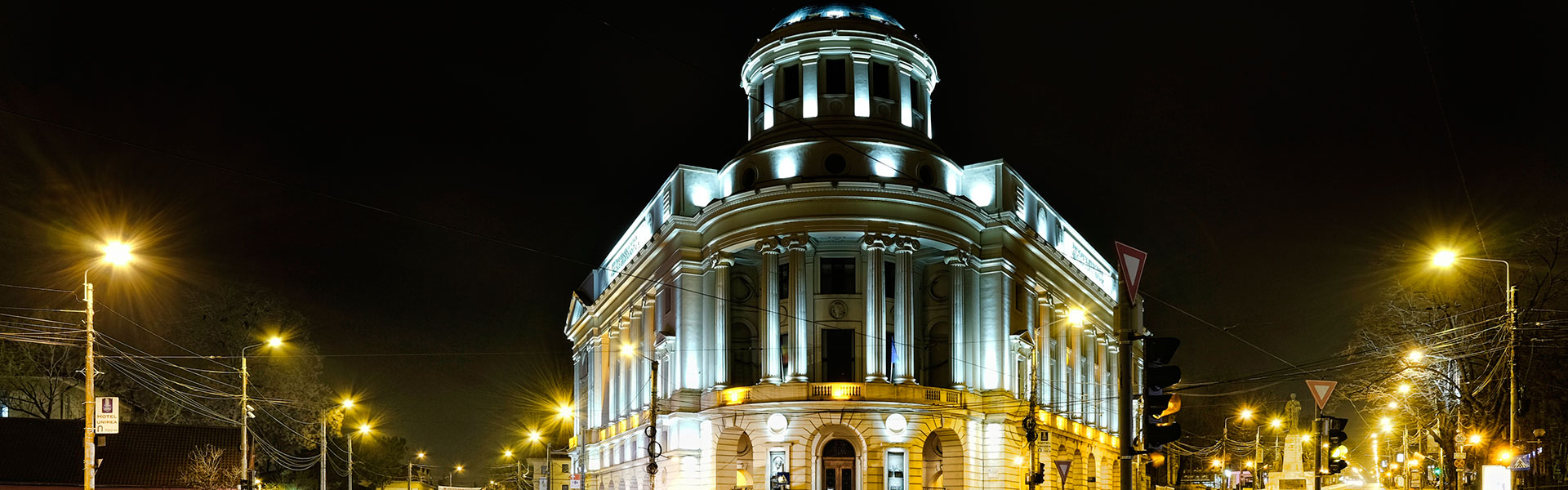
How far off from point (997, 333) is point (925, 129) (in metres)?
10.4

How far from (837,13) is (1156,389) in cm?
4345

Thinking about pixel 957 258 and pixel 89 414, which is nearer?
pixel 89 414

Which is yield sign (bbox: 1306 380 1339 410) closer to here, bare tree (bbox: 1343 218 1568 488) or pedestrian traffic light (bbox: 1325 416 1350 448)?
pedestrian traffic light (bbox: 1325 416 1350 448)

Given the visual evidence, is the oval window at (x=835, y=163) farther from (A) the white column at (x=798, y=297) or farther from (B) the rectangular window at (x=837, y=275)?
(B) the rectangular window at (x=837, y=275)

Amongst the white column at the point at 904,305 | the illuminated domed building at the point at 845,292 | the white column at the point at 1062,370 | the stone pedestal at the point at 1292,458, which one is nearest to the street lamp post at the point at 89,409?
the illuminated domed building at the point at 845,292

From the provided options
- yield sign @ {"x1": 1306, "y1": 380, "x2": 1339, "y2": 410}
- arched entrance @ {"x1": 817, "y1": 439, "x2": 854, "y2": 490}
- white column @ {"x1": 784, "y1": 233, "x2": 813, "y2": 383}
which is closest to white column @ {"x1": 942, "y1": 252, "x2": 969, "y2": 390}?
arched entrance @ {"x1": 817, "y1": 439, "x2": 854, "y2": 490}

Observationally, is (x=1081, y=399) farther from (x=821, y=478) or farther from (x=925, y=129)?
(x=821, y=478)

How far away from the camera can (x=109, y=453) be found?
5591cm

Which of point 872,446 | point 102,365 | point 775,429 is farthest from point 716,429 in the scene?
point 102,365

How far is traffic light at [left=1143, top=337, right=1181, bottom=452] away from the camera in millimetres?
13938

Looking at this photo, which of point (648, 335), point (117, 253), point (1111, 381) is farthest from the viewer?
point (1111, 381)

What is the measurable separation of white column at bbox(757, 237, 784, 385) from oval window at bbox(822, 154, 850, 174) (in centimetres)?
393

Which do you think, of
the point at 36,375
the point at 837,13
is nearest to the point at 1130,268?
the point at 837,13

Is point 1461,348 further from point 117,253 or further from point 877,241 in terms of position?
point 117,253
